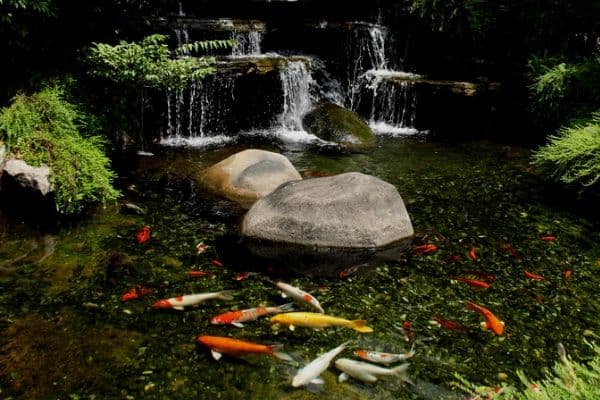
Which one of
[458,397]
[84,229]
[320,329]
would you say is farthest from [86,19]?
[458,397]

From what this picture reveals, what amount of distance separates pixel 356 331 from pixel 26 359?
283cm

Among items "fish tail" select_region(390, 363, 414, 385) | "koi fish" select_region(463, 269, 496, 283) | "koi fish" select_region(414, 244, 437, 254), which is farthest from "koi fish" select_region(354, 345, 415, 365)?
"koi fish" select_region(414, 244, 437, 254)

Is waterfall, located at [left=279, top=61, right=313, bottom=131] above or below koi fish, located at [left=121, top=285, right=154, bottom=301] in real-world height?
above

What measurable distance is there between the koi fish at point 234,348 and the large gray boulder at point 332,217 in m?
2.06

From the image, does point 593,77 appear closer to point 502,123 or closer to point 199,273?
point 502,123

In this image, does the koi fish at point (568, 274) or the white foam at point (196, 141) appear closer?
the koi fish at point (568, 274)

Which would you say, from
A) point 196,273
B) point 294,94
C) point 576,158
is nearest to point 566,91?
point 576,158

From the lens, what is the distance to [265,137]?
1125 centimetres

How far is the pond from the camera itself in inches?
152

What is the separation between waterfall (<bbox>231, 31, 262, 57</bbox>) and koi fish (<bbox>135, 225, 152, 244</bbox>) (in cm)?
778

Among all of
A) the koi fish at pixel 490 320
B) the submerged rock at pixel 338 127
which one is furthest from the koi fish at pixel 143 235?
the submerged rock at pixel 338 127

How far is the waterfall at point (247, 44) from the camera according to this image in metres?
12.8

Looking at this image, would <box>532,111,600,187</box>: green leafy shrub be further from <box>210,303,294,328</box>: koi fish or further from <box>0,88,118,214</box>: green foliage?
<box>0,88,118,214</box>: green foliage

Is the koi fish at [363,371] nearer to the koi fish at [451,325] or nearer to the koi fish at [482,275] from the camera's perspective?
the koi fish at [451,325]
